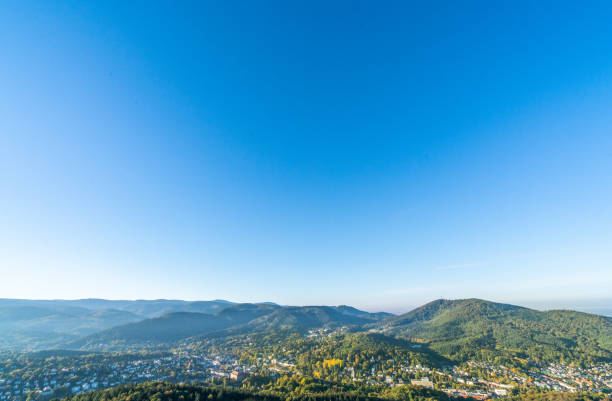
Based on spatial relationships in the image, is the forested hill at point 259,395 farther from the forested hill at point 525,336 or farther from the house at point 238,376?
the forested hill at point 525,336

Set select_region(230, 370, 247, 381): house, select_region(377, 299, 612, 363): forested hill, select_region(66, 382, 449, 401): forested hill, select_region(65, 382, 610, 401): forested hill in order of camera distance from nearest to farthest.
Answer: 1. select_region(66, 382, 449, 401): forested hill
2. select_region(65, 382, 610, 401): forested hill
3. select_region(230, 370, 247, 381): house
4. select_region(377, 299, 612, 363): forested hill

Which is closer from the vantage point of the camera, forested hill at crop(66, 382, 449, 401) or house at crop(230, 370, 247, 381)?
forested hill at crop(66, 382, 449, 401)

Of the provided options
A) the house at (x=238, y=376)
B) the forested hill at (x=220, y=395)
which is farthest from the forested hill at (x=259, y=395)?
the house at (x=238, y=376)

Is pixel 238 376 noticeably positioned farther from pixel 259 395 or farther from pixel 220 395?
pixel 220 395

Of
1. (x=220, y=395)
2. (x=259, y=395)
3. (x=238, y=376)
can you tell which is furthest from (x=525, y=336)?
(x=220, y=395)

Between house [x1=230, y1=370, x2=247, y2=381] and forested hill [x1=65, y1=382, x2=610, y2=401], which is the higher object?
forested hill [x1=65, y1=382, x2=610, y2=401]

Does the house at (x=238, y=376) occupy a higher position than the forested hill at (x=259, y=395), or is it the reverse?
the forested hill at (x=259, y=395)

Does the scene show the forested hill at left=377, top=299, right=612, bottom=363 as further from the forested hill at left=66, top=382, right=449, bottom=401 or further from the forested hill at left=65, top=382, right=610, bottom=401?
the forested hill at left=66, top=382, right=449, bottom=401

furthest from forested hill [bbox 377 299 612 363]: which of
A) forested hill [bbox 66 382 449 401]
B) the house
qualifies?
the house

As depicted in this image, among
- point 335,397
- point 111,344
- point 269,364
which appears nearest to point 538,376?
point 335,397
